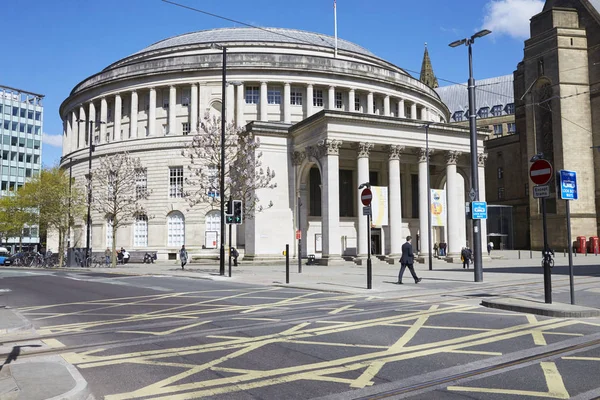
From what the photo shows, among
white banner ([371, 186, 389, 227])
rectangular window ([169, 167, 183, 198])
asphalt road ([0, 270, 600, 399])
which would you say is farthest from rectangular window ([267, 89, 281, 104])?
asphalt road ([0, 270, 600, 399])

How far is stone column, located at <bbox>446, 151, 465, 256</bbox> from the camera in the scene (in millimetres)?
43375

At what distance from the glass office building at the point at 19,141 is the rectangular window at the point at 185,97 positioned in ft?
163

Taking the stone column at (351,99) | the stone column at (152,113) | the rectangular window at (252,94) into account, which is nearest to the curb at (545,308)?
the stone column at (351,99)

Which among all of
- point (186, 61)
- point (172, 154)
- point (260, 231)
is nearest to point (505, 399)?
point (260, 231)

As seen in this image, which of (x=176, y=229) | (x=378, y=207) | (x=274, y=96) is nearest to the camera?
(x=378, y=207)

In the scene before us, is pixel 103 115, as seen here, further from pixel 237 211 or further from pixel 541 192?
pixel 541 192

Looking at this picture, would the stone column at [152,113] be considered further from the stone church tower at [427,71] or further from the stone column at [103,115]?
the stone church tower at [427,71]

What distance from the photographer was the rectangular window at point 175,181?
55.6 metres

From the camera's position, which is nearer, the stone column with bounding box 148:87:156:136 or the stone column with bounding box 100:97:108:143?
the stone column with bounding box 148:87:156:136

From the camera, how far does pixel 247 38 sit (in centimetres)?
6331

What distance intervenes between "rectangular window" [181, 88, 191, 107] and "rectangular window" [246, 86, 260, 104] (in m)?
7.05

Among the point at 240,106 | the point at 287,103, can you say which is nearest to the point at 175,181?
the point at 240,106

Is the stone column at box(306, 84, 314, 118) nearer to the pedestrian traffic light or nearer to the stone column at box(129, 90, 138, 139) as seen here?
the stone column at box(129, 90, 138, 139)

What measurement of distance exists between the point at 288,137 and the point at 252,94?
1485 centimetres
